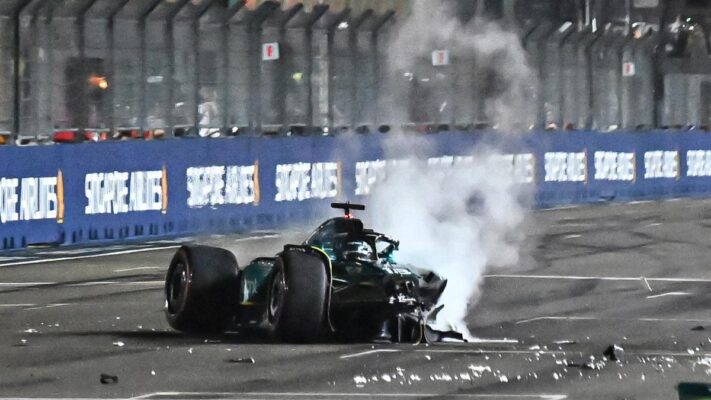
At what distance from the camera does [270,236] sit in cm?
2845

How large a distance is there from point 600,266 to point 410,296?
973cm

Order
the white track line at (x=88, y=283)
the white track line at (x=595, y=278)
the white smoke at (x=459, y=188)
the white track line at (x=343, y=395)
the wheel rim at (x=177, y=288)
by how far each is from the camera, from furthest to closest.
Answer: the white track line at (x=595, y=278)
the white track line at (x=88, y=283)
the white smoke at (x=459, y=188)
the wheel rim at (x=177, y=288)
the white track line at (x=343, y=395)

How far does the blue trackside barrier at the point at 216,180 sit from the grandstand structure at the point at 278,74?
3.02 feet

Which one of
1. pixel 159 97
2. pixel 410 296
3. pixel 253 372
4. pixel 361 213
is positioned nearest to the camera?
pixel 253 372

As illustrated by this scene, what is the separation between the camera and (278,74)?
108 ft

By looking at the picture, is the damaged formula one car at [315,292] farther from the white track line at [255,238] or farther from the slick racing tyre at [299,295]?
the white track line at [255,238]

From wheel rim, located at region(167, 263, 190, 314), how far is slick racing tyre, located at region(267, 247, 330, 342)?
3.43ft

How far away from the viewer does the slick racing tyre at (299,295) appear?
13820 millimetres

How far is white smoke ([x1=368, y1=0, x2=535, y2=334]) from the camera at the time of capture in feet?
63.8

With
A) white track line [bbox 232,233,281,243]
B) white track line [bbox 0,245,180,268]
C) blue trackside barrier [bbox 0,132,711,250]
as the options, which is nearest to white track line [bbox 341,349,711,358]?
white track line [bbox 0,245,180,268]

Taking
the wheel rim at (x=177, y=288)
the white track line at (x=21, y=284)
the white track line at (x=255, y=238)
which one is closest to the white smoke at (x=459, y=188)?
the white track line at (x=255, y=238)

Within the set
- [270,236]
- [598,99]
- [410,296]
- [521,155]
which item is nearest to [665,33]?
[598,99]

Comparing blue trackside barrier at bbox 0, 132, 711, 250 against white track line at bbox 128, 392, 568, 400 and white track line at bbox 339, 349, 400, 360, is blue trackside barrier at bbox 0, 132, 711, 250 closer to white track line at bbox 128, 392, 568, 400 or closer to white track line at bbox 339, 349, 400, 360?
white track line at bbox 339, 349, 400, 360

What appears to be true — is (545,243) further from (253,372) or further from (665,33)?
(665,33)
